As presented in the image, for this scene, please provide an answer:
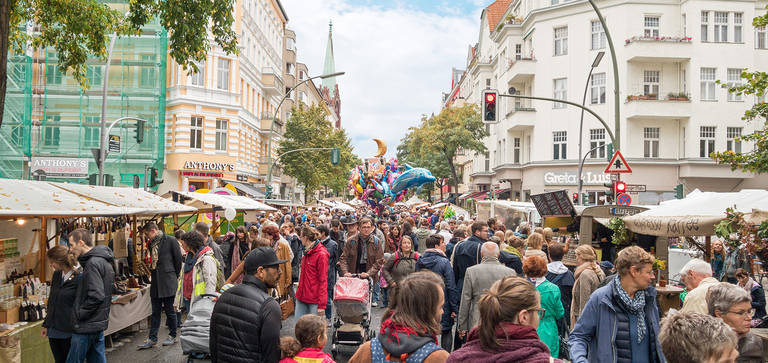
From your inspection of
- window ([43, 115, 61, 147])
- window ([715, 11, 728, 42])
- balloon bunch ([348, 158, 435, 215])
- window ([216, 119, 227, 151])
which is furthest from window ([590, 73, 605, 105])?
window ([43, 115, 61, 147])

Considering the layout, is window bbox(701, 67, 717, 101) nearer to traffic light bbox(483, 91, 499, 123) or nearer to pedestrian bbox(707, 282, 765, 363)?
traffic light bbox(483, 91, 499, 123)

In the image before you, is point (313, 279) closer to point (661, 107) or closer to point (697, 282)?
point (697, 282)

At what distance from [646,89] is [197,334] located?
32779 millimetres

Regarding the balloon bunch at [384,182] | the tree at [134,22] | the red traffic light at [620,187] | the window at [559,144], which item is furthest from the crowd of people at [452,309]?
the window at [559,144]

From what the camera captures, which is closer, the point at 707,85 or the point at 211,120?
the point at 707,85

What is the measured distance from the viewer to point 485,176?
49906mm

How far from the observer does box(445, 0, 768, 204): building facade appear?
31.2m

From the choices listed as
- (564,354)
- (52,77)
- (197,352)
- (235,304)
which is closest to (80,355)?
(197,352)

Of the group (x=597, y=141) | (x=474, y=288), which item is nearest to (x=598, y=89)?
(x=597, y=141)

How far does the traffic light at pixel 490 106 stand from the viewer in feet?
54.6

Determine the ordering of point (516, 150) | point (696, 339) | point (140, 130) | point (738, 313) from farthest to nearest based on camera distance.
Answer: point (516, 150) < point (140, 130) < point (738, 313) < point (696, 339)

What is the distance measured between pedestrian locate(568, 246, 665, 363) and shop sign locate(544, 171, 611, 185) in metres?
30.6

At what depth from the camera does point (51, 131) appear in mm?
32844

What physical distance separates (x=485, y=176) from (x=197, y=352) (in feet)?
150
